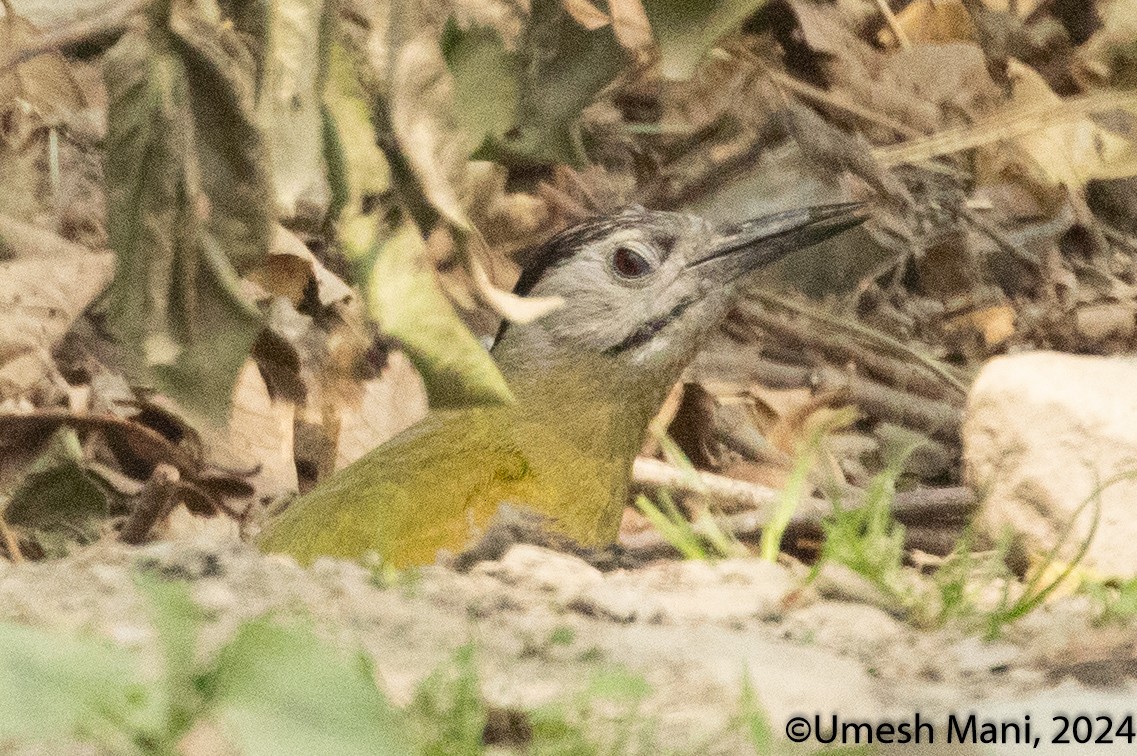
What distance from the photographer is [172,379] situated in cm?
301

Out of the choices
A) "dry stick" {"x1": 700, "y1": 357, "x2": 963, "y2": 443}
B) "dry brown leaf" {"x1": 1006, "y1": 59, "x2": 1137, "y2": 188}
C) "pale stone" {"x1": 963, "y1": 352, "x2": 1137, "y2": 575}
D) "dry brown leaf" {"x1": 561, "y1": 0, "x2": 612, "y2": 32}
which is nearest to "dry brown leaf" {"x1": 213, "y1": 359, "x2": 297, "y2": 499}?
"dry stick" {"x1": 700, "y1": 357, "x2": 963, "y2": 443}

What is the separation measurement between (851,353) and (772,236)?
1504 millimetres

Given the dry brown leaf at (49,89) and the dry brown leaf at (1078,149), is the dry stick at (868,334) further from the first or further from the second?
the dry brown leaf at (49,89)

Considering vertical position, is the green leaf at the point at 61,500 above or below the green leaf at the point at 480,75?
below

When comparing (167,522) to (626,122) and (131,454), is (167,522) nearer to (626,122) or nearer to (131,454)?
(131,454)

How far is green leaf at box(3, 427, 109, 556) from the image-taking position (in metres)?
4.87

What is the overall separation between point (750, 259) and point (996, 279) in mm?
2215

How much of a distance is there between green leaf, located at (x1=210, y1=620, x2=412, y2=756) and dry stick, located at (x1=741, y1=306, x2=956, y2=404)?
4.22 meters

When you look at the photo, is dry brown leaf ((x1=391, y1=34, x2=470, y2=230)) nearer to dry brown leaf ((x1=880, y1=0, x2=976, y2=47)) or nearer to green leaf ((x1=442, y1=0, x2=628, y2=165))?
green leaf ((x1=442, y1=0, x2=628, y2=165))

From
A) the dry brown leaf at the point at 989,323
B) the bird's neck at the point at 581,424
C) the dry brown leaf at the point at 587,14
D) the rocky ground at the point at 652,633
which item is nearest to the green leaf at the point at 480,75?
the rocky ground at the point at 652,633

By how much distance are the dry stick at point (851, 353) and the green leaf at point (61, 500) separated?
2513 millimetres

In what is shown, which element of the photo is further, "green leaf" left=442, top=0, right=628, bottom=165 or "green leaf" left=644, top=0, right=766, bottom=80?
"green leaf" left=442, top=0, right=628, bottom=165

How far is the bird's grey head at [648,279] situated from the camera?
14.9ft

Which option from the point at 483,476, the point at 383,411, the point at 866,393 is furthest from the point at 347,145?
the point at 866,393
